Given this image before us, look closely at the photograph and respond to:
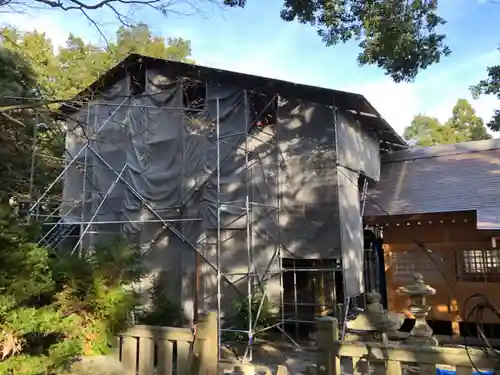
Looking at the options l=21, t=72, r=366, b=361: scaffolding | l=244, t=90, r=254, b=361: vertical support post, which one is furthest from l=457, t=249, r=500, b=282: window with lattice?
l=244, t=90, r=254, b=361: vertical support post

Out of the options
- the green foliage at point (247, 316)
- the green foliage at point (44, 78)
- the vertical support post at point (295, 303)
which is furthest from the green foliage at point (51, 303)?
the vertical support post at point (295, 303)

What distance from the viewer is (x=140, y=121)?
487 inches

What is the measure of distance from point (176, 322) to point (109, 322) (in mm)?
6150

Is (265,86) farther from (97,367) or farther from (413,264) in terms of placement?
(97,367)

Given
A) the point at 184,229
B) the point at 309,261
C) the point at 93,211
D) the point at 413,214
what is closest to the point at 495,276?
the point at 413,214

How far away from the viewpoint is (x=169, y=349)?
13.9 feet

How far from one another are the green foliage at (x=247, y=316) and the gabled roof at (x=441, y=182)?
4.11 meters

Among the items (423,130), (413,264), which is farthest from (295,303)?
(423,130)

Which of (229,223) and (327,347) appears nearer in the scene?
(327,347)

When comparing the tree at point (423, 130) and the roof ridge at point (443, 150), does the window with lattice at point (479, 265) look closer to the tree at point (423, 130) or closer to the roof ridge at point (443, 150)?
the roof ridge at point (443, 150)

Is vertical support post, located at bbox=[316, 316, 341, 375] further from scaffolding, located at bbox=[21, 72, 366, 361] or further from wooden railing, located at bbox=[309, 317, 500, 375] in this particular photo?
scaffolding, located at bbox=[21, 72, 366, 361]

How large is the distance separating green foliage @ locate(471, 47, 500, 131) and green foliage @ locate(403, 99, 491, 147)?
1676 cm

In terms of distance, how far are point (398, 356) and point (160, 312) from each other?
7.74 metres

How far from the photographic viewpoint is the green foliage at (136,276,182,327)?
394 inches
